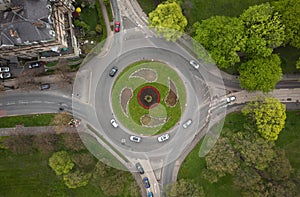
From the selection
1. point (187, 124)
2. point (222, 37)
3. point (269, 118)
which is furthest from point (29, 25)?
point (269, 118)

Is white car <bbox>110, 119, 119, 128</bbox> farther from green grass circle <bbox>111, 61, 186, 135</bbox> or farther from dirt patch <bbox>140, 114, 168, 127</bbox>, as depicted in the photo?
dirt patch <bbox>140, 114, 168, 127</bbox>

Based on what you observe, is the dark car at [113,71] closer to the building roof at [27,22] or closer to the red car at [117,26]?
the red car at [117,26]

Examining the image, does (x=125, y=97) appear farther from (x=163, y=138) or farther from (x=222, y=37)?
(x=222, y=37)

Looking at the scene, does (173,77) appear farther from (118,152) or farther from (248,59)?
(118,152)

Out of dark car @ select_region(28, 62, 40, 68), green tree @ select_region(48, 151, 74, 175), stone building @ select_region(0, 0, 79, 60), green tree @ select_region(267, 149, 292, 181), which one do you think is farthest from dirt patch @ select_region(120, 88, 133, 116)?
green tree @ select_region(267, 149, 292, 181)

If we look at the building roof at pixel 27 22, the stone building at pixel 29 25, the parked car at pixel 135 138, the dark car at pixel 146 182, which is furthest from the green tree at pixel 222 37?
the building roof at pixel 27 22

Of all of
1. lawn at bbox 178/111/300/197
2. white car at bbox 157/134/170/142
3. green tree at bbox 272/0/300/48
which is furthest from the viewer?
white car at bbox 157/134/170/142
